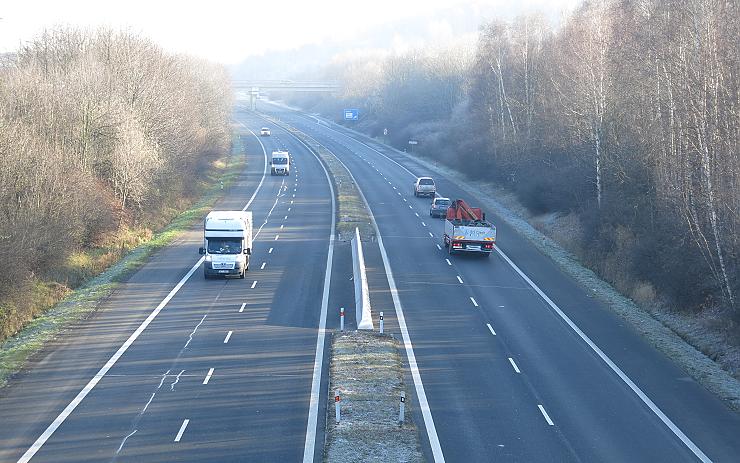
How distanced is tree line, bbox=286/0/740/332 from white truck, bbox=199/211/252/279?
15.9 m

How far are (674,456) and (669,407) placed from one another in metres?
3.50

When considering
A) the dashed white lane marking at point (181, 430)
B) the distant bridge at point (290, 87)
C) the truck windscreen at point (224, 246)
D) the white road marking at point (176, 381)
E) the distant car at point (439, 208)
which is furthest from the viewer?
the distant bridge at point (290, 87)

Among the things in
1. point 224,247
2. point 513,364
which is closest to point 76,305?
point 224,247

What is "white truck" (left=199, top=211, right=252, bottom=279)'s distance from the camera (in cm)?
3600

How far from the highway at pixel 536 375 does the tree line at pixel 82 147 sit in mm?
13767

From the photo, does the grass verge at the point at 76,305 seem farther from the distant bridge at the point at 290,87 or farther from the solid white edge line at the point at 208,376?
the distant bridge at the point at 290,87

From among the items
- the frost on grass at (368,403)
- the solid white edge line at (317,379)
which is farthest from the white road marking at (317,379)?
the frost on grass at (368,403)

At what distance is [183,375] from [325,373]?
12.5 feet

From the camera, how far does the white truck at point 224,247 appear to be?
36000 mm

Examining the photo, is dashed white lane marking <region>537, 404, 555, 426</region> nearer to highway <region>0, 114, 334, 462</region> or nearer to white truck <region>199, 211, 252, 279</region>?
highway <region>0, 114, 334, 462</region>

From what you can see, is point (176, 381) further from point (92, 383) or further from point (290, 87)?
A: point (290, 87)

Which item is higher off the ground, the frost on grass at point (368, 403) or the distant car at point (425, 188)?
the distant car at point (425, 188)

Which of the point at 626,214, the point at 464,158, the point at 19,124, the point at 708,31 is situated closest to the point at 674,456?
the point at 708,31

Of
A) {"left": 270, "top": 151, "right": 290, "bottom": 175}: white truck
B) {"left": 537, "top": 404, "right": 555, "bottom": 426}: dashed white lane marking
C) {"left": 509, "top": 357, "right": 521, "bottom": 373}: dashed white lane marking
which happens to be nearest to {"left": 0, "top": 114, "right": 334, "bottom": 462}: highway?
{"left": 537, "top": 404, "right": 555, "bottom": 426}: dashed white lane marking
